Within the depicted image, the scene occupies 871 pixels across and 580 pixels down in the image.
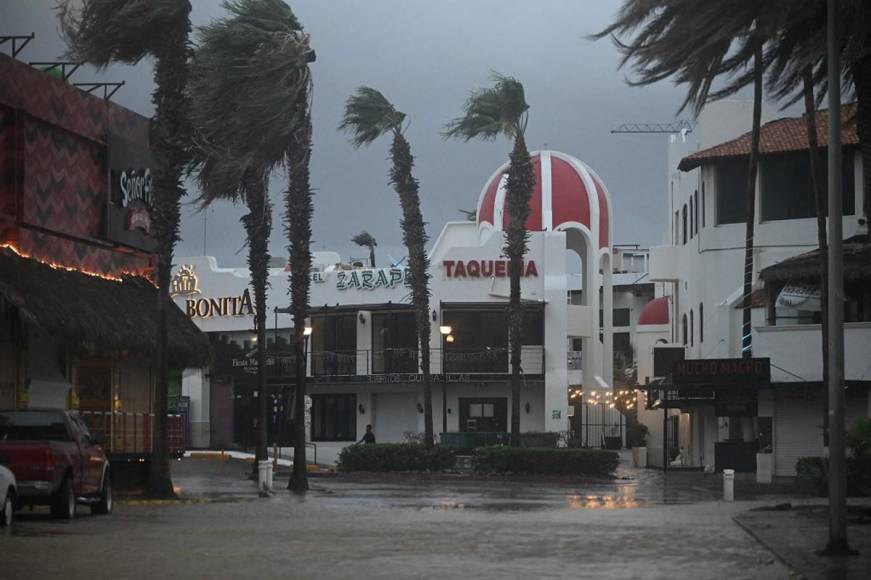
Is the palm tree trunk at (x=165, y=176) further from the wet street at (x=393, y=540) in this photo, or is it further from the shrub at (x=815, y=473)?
the shrub at (x=815, y=473)

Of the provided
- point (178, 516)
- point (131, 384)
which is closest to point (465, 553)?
point (178, 516)

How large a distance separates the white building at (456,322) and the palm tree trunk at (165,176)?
30.3 m

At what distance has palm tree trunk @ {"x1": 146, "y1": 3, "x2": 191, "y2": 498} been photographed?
105 feet

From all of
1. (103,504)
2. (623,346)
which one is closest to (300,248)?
(103,504)

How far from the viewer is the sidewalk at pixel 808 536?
1564 cm

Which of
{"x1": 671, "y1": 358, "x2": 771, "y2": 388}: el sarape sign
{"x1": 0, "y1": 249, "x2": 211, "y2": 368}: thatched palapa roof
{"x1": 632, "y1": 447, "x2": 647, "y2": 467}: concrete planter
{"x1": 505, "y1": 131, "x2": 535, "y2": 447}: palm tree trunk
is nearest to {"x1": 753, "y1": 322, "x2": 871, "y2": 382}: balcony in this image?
{"x1": 671, "y1": 358, "x2": 771, "y2": 388}: el sarape sign

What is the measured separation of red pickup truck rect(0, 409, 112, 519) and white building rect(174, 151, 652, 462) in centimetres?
3740

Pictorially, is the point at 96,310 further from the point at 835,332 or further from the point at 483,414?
the point at 483,414

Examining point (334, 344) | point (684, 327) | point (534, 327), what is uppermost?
point (534, 327)

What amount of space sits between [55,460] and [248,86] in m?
14.8

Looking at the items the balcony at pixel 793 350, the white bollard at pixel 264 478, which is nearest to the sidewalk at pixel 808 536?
the white bollard at pixel 264 478

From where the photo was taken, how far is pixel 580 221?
68.2 m

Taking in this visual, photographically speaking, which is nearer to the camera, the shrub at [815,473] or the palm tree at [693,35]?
the palm tree at [693,35]

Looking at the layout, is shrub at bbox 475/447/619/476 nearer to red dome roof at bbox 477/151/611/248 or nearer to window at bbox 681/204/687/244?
window at bbox 681/204/687/244
